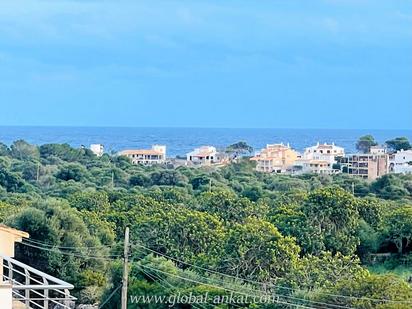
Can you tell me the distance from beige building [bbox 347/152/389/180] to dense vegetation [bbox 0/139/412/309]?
86.7 ft

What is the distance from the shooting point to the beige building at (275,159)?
60.6 meters

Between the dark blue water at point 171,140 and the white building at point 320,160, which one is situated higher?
the dark blue water at point 171,140

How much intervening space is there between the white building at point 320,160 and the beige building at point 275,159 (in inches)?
32.8

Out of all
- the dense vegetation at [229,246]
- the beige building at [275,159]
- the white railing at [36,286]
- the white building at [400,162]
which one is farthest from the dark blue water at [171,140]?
the white railing at [36,286]

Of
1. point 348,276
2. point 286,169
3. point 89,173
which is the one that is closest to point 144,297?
point 348,276

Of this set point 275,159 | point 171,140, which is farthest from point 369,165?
point 171,140

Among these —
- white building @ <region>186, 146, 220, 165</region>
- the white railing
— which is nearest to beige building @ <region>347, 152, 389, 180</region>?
white building @ <region>186, 146, 220, 165</region>

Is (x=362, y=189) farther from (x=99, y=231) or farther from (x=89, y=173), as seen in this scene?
(x=99, y=231)

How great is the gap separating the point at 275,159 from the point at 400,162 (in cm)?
937

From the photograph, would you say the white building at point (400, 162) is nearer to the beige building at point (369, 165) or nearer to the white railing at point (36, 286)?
the beige building at point (369, 165)

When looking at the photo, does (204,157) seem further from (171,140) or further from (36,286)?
(171,140)

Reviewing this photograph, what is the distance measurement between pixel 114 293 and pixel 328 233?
273 inches

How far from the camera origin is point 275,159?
62688 mm

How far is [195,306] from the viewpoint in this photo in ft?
50.4
